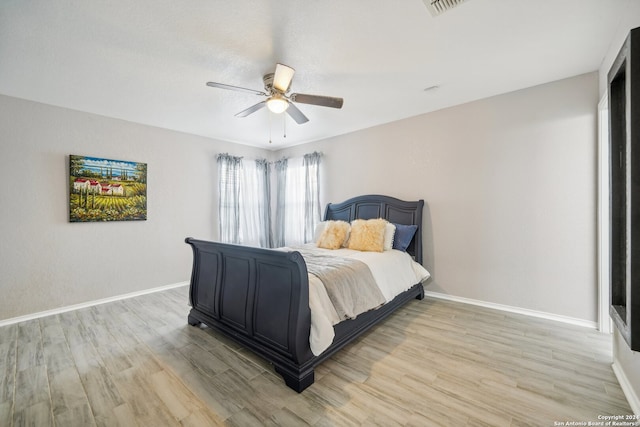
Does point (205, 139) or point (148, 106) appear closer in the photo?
point (148, 106)

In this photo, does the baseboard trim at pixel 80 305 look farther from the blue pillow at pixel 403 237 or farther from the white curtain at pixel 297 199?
the blue pillow at pixel 403 237

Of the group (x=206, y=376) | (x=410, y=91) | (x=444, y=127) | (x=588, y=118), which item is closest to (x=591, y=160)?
(x=588, y=118)

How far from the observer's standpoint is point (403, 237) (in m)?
3.60

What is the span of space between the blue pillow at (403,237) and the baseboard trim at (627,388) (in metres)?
2.06

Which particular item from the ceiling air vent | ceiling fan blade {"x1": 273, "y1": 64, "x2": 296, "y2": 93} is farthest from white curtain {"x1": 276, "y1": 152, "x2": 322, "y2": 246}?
the ceiling air vent

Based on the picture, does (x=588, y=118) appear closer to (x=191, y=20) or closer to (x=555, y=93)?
(x=555, y=93)

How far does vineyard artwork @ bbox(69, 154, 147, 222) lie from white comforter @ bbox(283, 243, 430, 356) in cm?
286

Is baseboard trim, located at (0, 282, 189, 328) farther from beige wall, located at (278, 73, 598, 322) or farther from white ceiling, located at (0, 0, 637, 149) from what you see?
beige wall, located at (278, 73, 598, 322)

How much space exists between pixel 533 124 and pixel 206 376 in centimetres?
421

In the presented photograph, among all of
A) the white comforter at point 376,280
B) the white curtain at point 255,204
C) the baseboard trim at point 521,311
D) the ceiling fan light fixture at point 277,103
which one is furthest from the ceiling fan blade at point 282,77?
the baseboard trim at point 521,311

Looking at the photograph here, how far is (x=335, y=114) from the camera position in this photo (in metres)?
3.79

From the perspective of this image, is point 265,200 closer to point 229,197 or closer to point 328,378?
point 229,197

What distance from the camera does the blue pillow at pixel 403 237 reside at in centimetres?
357

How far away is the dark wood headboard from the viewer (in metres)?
3.70
